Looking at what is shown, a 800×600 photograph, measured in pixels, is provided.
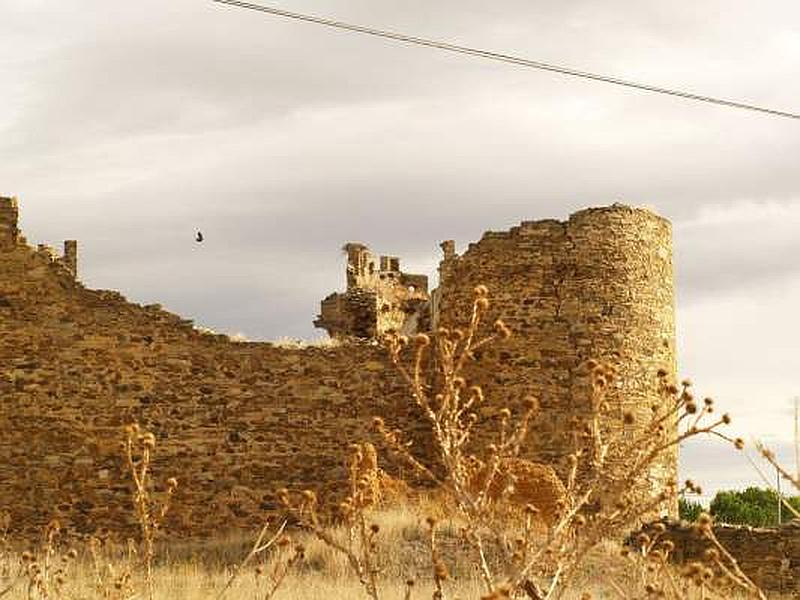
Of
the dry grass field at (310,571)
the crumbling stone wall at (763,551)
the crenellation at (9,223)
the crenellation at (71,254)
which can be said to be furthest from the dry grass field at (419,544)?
the crenellation at (71,254)

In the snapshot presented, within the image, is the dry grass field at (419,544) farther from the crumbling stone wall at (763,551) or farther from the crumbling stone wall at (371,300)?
the crumbling stone wall at (371,300)

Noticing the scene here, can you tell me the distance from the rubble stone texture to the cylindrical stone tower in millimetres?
22

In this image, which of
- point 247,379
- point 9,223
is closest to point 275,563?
point 247,379

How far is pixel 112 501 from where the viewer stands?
62.6 ft

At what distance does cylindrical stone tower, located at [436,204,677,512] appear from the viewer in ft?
62.6

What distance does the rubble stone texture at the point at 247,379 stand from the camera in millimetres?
19109

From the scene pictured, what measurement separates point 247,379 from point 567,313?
4538 mm

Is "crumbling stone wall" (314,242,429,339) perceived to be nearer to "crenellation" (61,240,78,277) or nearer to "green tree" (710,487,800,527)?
"crenellation" (61,240,78,277)

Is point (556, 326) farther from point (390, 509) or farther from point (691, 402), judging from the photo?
point (691, 402)

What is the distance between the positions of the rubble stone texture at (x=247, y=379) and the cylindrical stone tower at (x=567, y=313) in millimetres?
A: 22

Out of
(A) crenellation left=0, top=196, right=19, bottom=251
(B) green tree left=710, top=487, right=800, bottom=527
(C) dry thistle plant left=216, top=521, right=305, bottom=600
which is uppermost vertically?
(A) crenellation left=0, top=196, right=19, bottom=251

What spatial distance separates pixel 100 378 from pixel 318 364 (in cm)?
301

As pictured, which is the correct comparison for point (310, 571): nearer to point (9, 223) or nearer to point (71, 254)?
point (9, 223)

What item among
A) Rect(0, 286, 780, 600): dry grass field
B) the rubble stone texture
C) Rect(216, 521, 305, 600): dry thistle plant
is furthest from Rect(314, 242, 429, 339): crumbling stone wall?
Rect(216, 521, 305, 600): dry thistle plant
